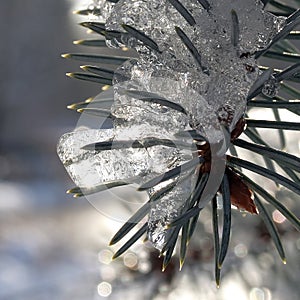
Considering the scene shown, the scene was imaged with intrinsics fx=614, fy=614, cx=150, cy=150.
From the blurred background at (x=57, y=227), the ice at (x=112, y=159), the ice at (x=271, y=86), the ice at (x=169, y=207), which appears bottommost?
the blurred background at (x=57, y=227)

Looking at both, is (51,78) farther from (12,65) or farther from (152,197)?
(152,197)

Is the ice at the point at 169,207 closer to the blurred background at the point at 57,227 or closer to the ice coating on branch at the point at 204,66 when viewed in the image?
the ice coating on branch at the point at 204,66

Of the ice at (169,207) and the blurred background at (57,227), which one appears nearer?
the ice at (169,207)

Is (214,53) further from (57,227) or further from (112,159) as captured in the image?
(57,227)

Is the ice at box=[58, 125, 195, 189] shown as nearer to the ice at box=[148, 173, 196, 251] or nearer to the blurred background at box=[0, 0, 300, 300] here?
the ice at box=[148, 173, 196, 251]

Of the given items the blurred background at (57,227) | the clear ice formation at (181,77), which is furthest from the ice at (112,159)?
the blurred background at (57,227)

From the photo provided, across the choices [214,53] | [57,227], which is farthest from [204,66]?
[57,227]
